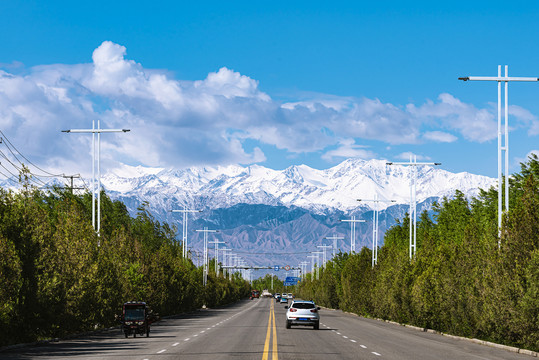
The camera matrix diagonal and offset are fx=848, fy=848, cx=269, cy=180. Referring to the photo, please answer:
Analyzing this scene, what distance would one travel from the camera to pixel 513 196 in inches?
3403

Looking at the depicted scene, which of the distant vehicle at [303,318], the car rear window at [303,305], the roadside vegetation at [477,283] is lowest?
the distant vehicle at [303,318]

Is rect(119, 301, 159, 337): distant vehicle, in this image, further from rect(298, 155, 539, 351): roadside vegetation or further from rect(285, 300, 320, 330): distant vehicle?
rect(298, 155, 539, 351): roadside vegetation

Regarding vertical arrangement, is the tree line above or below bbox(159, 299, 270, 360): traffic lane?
above

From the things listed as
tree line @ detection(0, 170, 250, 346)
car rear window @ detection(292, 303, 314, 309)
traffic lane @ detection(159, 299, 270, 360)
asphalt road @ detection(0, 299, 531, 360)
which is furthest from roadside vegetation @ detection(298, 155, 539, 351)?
tree line @ detection(0, 170, 250, 346)

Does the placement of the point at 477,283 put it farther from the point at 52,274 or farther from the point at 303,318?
the point at 52,274

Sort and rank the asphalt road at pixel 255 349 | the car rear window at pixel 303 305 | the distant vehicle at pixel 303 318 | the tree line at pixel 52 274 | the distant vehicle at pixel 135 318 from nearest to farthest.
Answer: the asphalt road at pixel 255 349, the tree line at pixel 52 274, the distant vehicle at pixel 135 318, the distant vehicle at pixel 303 318, the car rear window at pixel 303 305

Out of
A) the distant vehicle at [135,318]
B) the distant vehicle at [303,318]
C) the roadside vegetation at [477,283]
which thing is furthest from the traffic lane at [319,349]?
the distant vehicle at [303,318]

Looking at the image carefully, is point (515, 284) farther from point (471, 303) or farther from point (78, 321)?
point (78, 321)

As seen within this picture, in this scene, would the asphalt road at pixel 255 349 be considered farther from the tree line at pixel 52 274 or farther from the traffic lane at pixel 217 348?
the tree line at pixel 52 274

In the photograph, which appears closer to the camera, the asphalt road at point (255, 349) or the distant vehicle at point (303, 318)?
the asphalt road at point (255, 349)

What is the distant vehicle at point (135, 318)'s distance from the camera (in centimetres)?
3884

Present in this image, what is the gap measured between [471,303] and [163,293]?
30766mm

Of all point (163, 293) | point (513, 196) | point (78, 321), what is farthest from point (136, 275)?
point (513, 196)

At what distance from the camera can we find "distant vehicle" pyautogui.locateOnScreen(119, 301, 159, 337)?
38844 mm
